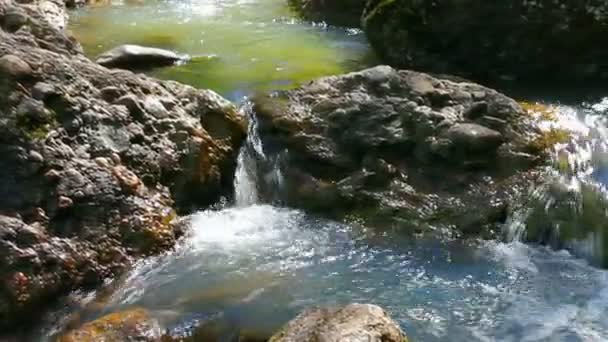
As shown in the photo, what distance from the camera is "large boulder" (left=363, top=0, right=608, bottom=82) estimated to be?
1106 centimetres

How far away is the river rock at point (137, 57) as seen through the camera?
455 inches

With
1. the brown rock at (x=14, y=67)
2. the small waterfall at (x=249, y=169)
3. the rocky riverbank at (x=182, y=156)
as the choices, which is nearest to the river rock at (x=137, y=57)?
the rocky riverbank at (x=182, y=156)

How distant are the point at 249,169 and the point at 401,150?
196 cm

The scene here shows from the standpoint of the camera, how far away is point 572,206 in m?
8.30

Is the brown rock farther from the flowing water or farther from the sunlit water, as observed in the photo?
the sunlit water

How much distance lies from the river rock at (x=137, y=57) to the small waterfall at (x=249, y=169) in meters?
3.08

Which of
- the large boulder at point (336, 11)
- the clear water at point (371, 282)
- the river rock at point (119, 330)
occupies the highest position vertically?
the large boulder at point (336, 11)

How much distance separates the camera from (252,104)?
388 inches

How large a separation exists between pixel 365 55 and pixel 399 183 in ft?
15.3

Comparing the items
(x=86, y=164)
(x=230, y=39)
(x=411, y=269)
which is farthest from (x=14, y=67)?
(x=230, y=39)

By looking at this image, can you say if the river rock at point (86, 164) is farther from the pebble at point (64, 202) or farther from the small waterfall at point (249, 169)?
the small waterfall at point (249, 169)

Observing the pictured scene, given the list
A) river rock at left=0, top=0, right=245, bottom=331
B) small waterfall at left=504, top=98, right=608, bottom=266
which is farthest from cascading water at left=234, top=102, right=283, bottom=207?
small waterfall at left=504, top=98, right=608, bottom=266

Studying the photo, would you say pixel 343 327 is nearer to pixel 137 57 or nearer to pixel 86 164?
pixel 86 164

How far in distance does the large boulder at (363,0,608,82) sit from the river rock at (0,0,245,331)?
Answer: 12.6 ft
